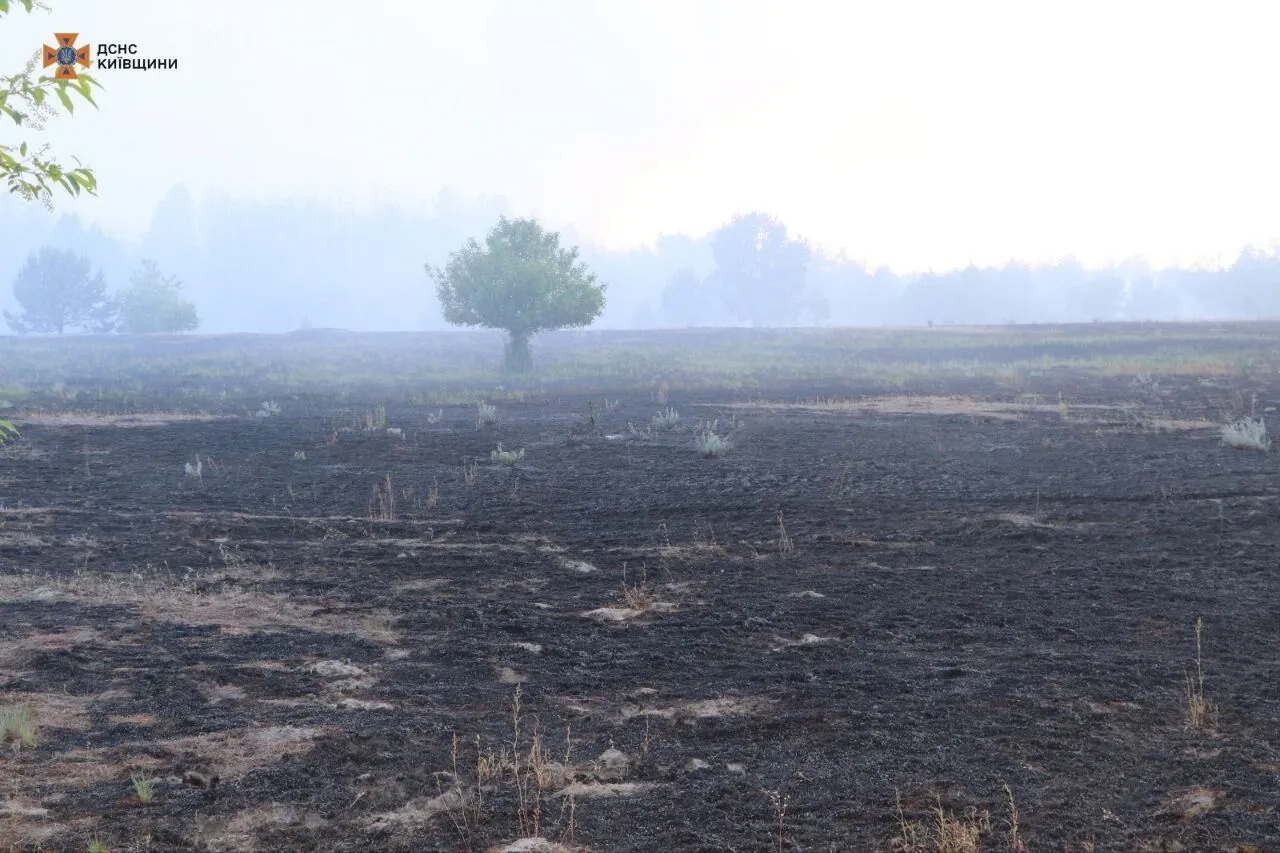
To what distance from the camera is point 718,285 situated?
446ft

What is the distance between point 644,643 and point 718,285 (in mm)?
129196

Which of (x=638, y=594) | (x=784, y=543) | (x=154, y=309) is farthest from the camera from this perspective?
(x=154, y=309)

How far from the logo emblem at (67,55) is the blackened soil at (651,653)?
3763mm

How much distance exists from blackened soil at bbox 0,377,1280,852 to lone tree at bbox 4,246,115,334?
8244 cm

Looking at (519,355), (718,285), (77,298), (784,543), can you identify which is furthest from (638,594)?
(718,285)

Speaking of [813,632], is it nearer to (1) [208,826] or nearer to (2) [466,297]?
(1) [208,826]

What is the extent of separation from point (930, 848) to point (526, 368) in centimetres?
4707

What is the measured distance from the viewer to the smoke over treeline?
12862 cm

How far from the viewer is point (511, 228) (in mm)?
50312

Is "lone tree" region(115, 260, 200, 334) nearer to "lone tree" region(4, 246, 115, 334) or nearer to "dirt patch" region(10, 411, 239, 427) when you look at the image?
"lone tree" region(4, 246, 115, 334)

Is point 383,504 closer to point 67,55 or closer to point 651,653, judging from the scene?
point 651,653

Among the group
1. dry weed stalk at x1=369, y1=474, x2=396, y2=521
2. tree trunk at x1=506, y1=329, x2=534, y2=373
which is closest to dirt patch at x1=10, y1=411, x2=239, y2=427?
dry weed stalk at x1=369, y1=474, x2=396, y2=521

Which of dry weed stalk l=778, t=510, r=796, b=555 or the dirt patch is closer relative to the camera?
dry weed stalk l=778, t=510, r=796, b=555

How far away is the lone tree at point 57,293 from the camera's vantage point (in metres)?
89.2
